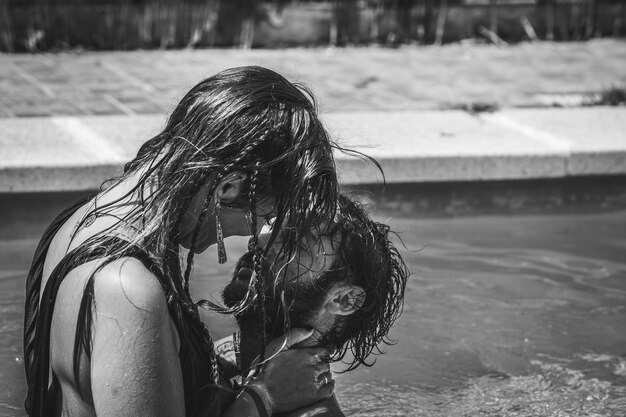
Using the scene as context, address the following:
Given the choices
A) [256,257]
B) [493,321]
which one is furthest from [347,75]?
[256,257]

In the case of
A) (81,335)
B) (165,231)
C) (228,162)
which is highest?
(228,162)

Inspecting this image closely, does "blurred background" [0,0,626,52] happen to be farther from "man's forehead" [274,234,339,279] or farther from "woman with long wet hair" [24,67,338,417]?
"woman with long wet hair" [24,67,338,417]

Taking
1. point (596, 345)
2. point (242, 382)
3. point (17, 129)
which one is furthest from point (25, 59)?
point (242, 382)

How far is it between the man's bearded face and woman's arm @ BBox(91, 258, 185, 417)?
0.38 m

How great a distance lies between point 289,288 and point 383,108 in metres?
3.53

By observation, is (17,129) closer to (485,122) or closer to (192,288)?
(192,288)

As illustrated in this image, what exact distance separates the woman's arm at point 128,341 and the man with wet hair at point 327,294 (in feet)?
1.38

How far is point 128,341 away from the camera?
1.75 m

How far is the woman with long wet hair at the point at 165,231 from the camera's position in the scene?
5.76ft

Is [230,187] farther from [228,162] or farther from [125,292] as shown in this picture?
[125,292]

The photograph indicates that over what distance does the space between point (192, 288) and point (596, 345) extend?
1642 millimetres

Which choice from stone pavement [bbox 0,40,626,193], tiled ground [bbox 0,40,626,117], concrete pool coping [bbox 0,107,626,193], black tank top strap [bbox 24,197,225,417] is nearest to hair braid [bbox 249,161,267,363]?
black tank top strap [bbox 24,197,225,417]

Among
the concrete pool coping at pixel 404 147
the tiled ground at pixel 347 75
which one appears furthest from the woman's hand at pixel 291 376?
the tiled ground at pixel 347 75

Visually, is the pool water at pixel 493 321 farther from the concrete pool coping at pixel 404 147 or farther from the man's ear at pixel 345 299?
the man's ear at pixel 345 299
